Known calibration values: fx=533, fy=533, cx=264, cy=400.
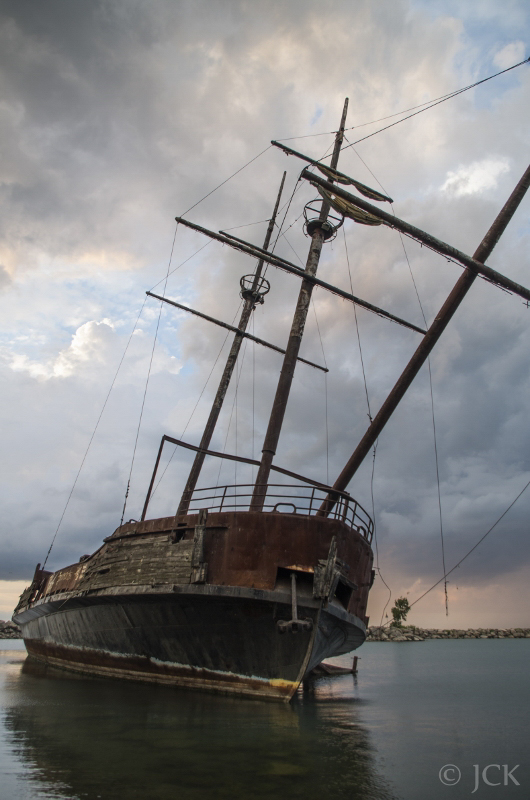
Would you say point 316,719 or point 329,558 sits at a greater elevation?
point 329,558

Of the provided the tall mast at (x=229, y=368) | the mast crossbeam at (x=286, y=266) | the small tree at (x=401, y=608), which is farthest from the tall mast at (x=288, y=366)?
the small tree at (x=401, y=608)

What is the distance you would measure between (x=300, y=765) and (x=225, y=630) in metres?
4.90

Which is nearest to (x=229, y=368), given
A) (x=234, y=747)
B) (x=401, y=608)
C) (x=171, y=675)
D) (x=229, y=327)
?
(x=229, y=327)

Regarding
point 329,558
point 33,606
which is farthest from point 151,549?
point 33,606

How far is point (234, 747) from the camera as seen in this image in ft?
22.6

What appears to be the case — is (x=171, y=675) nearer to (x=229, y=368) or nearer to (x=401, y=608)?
(x=229, y=368)

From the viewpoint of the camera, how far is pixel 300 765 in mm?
6316

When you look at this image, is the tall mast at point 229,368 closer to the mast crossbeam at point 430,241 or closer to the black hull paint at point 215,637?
the black hull paint at point 215,637

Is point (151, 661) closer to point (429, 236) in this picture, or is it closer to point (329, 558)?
point (329, 558)

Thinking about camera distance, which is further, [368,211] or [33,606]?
[33,606]

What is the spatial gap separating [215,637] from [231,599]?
113 centimetres

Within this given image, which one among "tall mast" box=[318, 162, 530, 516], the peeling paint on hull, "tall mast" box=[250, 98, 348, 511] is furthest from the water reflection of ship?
"tall mast" box=[318, 162, 530, 516]

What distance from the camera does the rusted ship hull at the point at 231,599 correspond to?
10.7m

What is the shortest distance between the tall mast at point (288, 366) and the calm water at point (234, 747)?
462 centimetres
